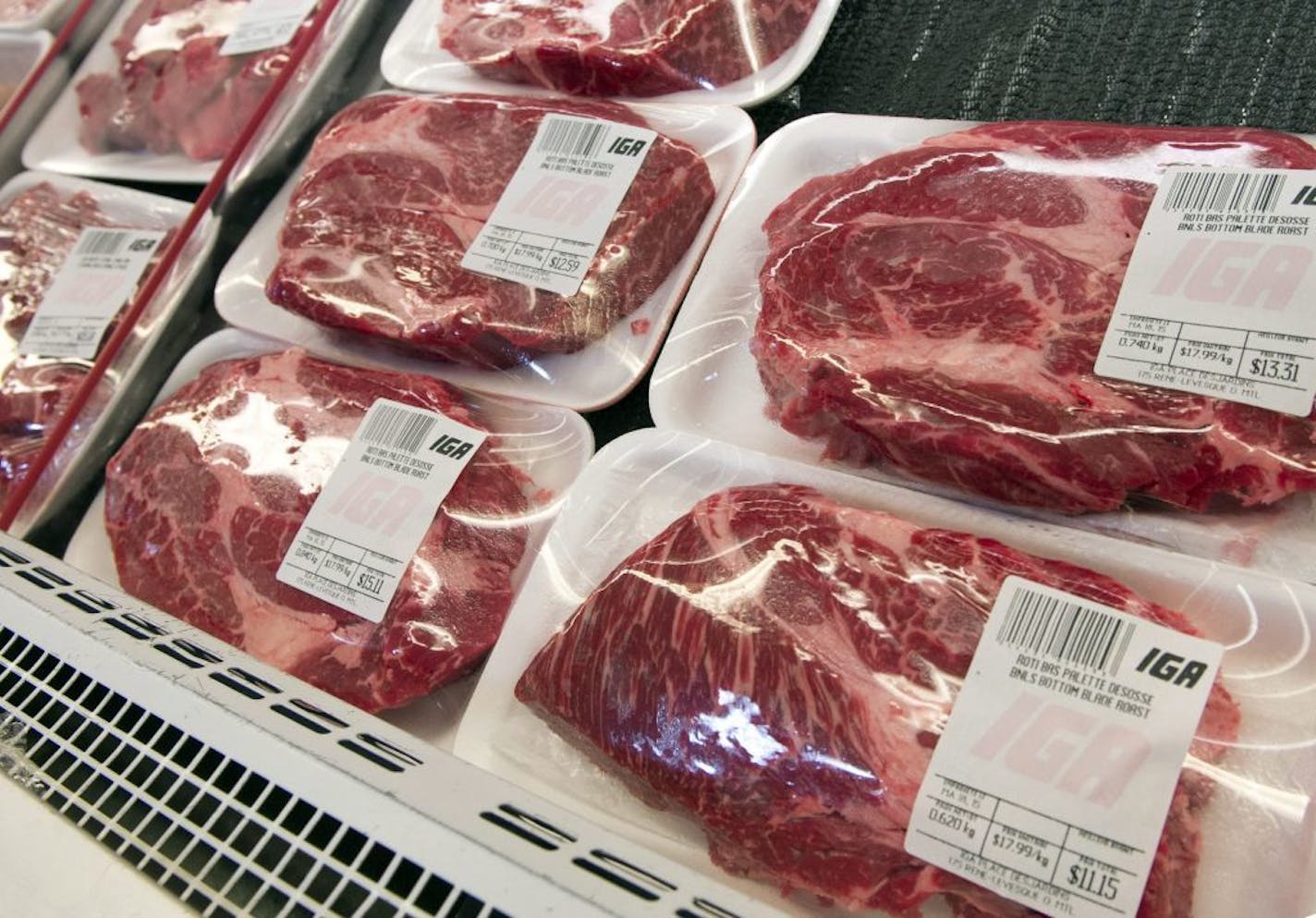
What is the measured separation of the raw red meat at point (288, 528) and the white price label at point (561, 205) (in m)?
0.27

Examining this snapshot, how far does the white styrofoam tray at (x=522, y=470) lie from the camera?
64.2 inches

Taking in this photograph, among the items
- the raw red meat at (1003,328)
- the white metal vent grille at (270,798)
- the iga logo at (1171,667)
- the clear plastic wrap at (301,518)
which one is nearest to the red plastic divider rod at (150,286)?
the clear plastic wrap at (301,518)

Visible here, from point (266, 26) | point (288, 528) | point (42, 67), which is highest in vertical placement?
point (266, 26)

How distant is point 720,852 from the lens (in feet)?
4.22

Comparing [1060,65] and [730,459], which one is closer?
[730,459]

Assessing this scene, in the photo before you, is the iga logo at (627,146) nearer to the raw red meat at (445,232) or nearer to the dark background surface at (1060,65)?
the raw red meat at (445,232)

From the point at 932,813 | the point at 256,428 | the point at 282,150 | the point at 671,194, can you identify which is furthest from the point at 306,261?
the point at 932,813

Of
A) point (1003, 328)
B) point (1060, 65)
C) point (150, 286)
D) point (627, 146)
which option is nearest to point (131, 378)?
point (150, 286)

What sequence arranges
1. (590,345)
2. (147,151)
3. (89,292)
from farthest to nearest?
(147,151) < (89,292) < (590,345)

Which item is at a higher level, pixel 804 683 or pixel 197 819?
pixel 804 683

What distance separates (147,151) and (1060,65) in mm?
2131

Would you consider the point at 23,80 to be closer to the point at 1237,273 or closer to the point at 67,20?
the point at 67,20

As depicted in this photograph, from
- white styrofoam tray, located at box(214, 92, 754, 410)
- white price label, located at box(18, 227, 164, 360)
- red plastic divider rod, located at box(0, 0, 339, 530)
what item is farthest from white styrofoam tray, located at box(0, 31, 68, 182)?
white styrofoam tray, located at box(214, 92, 754, 410)

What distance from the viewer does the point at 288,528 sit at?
172 centimetres
